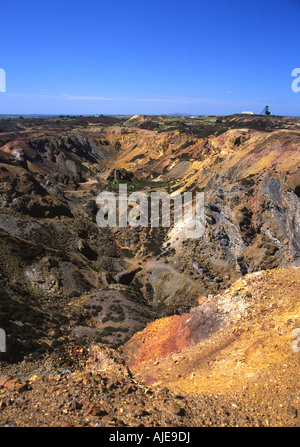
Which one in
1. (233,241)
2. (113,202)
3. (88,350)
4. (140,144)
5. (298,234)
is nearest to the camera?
(88,350)

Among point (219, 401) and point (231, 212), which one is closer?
point (219, 401)

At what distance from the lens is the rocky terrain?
33.3ft

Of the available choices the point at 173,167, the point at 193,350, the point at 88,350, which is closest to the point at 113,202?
the point at 173,167

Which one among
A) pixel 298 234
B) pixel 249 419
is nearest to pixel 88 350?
pixel 249 419

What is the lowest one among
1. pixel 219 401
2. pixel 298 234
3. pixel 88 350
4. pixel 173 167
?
pixel 88 350

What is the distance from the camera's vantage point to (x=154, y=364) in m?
15.7

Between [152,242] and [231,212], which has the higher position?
[231,212]

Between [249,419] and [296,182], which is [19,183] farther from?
[249,419]

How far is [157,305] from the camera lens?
106 ft

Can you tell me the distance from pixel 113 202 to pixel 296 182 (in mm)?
34816

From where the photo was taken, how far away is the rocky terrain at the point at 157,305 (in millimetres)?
10141

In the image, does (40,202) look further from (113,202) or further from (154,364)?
(154,364)

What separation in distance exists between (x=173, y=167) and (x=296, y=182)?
54.6 m

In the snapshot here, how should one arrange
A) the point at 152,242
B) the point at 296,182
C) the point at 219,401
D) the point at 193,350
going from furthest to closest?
1. the point at 152,242
2. the point at 296,182
3. the point at 193,350
4. the point at 219,401
